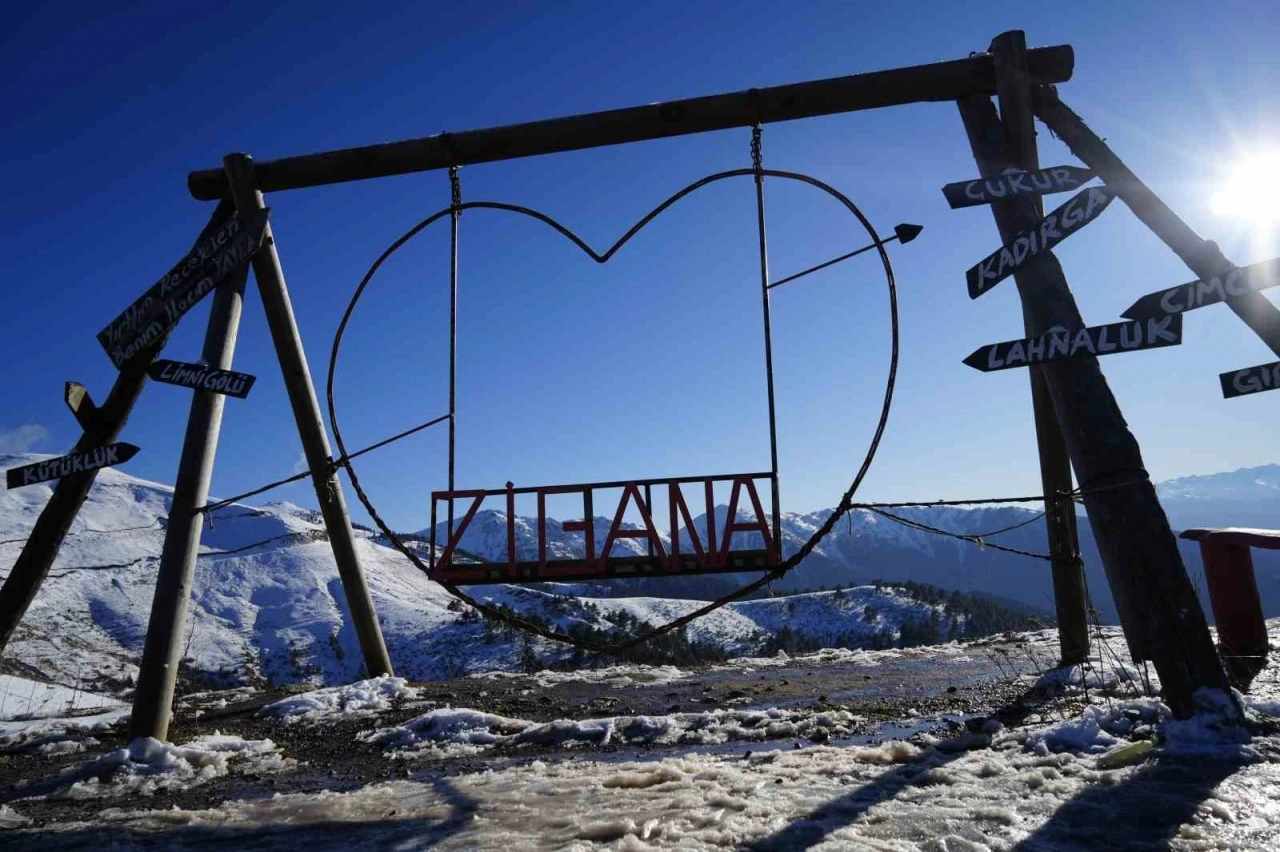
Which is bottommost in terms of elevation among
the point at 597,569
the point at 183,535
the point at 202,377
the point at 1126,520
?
the point at 597,569

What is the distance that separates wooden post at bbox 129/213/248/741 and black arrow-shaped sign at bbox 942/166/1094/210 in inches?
277

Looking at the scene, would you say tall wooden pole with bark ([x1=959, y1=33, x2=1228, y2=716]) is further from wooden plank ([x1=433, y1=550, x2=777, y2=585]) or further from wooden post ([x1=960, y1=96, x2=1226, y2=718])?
wooden plank ([x1=433, y1=550, x2=777, y2=585])

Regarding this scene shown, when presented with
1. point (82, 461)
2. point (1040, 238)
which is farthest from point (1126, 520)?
point (82, 461)

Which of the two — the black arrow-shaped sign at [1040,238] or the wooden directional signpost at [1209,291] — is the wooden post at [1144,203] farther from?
the black arrow-shaped sign at [1040,238]

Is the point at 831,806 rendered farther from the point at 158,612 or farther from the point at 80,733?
the point at 80,733

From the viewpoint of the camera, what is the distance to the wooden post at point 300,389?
28.1ft

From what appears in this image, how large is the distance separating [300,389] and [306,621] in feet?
533

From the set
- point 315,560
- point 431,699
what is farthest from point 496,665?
point 431,699

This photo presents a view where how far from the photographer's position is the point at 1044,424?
8.76 meters

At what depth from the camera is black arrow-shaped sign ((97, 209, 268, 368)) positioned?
27.2 feet

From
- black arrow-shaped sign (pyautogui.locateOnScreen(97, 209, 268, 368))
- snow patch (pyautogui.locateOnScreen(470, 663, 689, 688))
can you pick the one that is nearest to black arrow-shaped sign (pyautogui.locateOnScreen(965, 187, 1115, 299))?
snow patch (pyautogui.locateOnScreen(470, 663, 689, 688))

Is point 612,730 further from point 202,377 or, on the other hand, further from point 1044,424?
point 1044,424

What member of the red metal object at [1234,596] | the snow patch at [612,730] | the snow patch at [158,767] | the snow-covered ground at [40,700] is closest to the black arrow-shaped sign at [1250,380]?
the red metal object at [1234,596]

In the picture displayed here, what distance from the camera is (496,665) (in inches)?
4572
